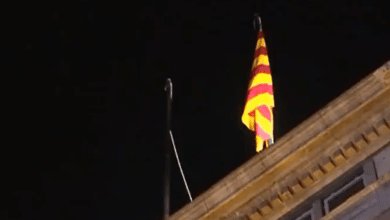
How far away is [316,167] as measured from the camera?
22.2 metres

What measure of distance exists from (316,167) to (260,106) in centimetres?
627

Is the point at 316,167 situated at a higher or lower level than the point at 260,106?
lower

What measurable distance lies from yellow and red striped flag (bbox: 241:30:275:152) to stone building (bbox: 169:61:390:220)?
5.06m

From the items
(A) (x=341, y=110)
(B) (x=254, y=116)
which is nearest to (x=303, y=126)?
(A) (x=341, y=110)

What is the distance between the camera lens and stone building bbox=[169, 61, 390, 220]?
71.1 ft

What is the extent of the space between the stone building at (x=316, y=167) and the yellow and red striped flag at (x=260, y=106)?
16.6 feet

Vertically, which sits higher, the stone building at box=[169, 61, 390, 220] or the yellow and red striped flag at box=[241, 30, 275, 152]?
the yellow and red striped flag at box=[241, 30, 275, 152]

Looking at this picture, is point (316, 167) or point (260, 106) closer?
point (316, 167)

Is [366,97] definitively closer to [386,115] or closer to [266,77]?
[386,115]

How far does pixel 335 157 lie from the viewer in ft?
72.4

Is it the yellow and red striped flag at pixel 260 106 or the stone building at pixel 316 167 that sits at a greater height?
the yellow and red striped flag at pixel 260 106

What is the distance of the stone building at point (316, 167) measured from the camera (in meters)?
21.7

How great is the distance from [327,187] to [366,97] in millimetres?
2532

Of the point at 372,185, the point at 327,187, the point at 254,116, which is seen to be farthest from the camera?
the point at 254,116
